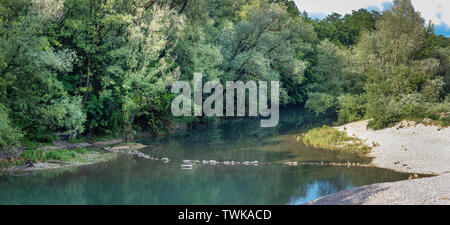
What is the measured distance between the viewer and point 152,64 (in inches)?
1200

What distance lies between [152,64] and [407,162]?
18158mm

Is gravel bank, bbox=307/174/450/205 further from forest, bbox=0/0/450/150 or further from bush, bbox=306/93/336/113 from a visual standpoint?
bush, bbox=306/93/336/113

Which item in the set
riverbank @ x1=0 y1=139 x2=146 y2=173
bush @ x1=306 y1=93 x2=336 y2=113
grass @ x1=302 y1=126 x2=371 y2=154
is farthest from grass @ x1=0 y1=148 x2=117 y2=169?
bush @ x1=306 y1=93 x2=336 y2=113

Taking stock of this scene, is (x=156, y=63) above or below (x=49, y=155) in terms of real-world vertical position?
above

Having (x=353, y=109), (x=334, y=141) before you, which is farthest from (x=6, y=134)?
(x=353, y=109)

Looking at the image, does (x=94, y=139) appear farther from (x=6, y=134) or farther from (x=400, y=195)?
(x=400, y=195)

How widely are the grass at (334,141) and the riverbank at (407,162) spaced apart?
63 cm

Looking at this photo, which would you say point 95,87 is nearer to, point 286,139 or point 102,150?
point 102,150

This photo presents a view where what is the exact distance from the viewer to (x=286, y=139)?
31516mm

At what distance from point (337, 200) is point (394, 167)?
24.8 ft

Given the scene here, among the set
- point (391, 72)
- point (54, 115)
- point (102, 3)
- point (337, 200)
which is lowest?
point (337, 200)

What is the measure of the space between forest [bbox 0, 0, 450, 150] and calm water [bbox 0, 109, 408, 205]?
3.38 metres

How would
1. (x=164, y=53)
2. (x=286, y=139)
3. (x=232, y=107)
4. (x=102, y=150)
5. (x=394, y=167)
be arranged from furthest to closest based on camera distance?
(x=232, y=107)
(x=164, y=53)
(x=286, y=139)
(x=102, y=150)
(x=394, y=167)

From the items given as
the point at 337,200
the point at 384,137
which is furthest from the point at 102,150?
the point at 384,137
